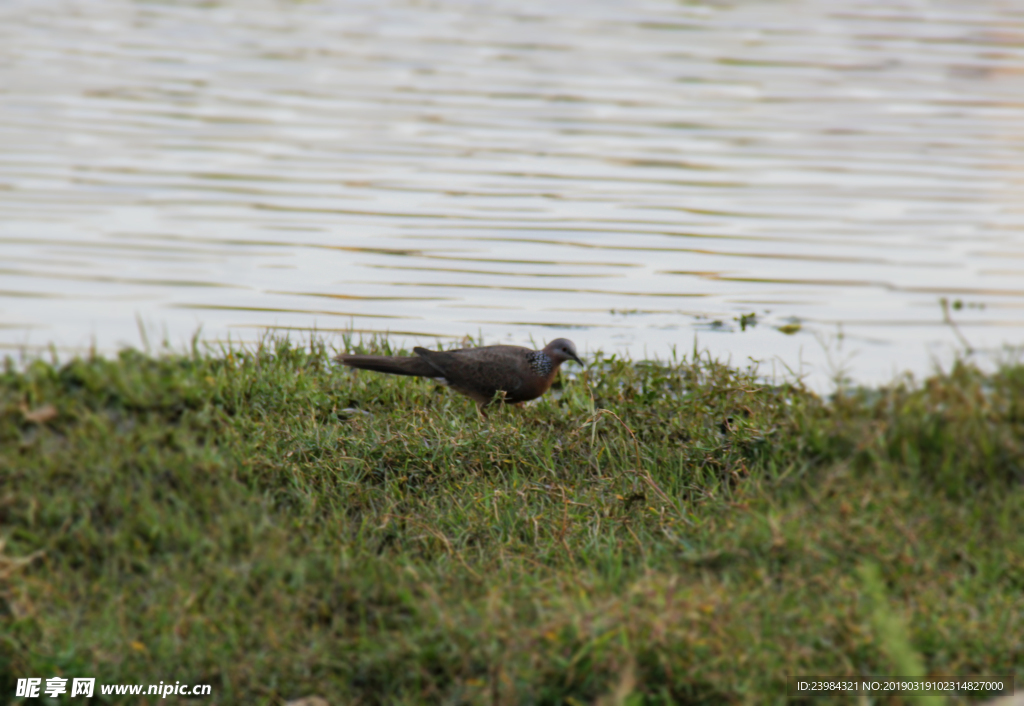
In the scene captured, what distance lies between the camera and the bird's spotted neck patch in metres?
5.93

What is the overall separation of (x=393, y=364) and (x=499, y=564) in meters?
1.74

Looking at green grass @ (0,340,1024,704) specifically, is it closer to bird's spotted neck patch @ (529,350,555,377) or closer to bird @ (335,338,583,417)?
bird @ (335,338,583,417)

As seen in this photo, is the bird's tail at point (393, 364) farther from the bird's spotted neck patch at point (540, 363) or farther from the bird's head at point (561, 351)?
the bird's head at point (561, 351)

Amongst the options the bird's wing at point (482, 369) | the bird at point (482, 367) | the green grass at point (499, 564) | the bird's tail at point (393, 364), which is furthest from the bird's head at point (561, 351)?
the green grass at point (499, 564)

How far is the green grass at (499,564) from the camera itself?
3539mm

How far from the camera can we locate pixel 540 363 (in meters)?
5.95

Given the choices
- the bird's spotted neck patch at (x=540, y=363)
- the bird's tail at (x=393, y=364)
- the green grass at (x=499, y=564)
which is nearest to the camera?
the green grass at (x=499, y=564)

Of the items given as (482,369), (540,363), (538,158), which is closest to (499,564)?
(482,369)

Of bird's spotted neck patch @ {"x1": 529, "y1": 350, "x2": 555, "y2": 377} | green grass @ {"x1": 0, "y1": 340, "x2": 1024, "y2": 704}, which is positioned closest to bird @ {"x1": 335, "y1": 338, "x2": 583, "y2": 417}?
bird's spotted neck patch @ {"x1": 529, "y1": 350, "x2": 555, "y2": 377}

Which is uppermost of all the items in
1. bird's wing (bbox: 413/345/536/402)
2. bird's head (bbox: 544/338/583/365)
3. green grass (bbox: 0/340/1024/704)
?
bird's head (bbox: 544/338/583/365)

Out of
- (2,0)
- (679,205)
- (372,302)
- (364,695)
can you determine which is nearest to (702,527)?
(364,695)

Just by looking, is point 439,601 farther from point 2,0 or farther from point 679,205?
point 2,0

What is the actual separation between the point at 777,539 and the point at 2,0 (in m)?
16.6

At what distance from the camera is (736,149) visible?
10391mm
